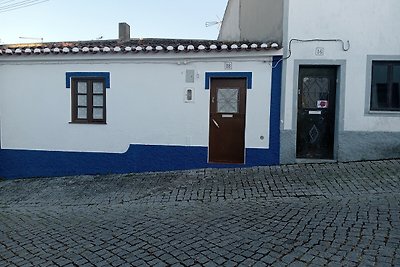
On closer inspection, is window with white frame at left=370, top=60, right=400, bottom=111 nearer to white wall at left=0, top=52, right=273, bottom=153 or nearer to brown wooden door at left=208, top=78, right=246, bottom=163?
white wall at left=0, top=52, right=273, bottom=153

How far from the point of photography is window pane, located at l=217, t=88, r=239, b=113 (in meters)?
7.86

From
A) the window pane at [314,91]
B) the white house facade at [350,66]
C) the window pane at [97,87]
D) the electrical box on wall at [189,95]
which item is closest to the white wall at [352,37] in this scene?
the white house facade at [350,66]

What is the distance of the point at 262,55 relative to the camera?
24.6 feet

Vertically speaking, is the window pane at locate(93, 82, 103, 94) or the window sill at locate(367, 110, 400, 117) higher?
the window pane at locate(93, 82, 103, 94)

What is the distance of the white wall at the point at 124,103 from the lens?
7.71 metres

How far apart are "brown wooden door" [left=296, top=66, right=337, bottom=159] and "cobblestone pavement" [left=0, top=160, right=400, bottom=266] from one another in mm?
605

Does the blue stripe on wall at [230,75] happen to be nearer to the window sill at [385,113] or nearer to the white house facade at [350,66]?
the white house facade at [350,66]

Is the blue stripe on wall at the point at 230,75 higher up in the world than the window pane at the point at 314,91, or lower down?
higher up

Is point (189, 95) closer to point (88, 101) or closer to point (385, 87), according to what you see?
point (88, 101)

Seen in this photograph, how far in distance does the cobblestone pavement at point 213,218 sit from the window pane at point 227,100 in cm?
151

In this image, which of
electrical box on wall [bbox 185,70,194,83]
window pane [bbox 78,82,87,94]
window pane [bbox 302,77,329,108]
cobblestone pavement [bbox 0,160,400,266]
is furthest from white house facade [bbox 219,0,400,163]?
window pane [bbox 78,82,87,94]

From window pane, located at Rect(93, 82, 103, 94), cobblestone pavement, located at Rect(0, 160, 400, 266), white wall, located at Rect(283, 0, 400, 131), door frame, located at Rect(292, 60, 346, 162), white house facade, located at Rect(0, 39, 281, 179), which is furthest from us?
window pane, located at Rect(93, 82, 103, 94)

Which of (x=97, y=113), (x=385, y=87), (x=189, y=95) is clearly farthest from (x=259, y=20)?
(x=97, y=113)

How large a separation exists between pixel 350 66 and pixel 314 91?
3.13 ft
